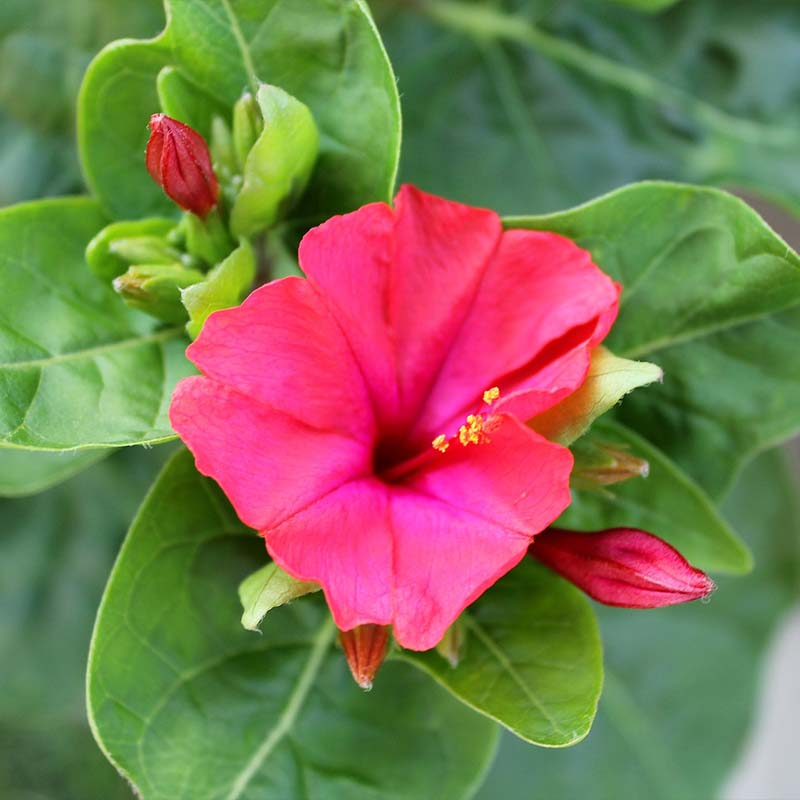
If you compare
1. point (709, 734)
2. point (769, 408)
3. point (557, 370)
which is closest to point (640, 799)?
point (709, 734)

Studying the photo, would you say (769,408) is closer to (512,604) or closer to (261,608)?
(512,604)

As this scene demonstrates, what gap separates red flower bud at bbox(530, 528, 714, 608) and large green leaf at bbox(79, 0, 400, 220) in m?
0.30

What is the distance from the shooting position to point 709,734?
4.84ft

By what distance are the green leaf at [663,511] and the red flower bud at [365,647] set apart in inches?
9.4

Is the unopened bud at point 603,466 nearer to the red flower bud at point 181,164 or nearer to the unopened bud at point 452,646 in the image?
the unopened bud at point 452,646

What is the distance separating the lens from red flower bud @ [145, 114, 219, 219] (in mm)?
690

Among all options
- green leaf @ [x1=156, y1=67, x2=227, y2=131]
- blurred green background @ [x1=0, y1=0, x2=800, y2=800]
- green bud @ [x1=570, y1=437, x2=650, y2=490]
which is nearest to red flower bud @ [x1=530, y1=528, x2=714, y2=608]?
green bud @ [x1=570, y1=437, x2=650, y2=490]

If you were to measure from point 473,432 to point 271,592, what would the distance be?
171 mm

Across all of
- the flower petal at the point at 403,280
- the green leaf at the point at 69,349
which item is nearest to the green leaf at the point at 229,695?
the green leaf at the point at 69,349

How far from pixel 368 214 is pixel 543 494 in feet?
0.72

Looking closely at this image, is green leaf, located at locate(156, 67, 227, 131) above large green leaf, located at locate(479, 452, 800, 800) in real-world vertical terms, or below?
above

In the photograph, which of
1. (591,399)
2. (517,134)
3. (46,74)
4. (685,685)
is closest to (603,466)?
(591,399)

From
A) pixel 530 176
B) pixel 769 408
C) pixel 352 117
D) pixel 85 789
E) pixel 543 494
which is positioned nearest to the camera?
pixel 543 494

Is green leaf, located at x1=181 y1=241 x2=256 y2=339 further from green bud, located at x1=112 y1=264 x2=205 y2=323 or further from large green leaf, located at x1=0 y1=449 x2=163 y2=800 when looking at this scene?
large green leaf, located at x1=0 y1=449 x2=163 y2=800
